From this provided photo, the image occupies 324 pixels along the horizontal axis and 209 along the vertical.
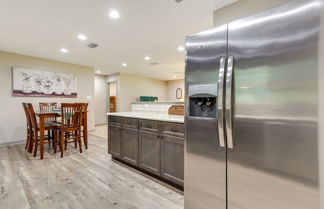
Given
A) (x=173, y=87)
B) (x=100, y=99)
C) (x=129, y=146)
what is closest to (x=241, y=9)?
(x=129, y=146)

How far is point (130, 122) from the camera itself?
2.61 metres

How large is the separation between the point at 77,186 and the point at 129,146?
0.86 metres

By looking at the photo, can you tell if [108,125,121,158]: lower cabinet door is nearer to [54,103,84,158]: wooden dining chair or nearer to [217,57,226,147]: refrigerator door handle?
[54,103,84,158]: wooden dining chair

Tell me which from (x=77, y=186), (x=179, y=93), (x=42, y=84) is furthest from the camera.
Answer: (x=179, y=93)

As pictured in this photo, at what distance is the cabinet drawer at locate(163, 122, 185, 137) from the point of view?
190 centimetres

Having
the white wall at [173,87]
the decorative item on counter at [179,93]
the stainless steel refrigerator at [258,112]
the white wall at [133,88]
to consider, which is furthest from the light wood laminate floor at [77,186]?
the white wall at [173,87]

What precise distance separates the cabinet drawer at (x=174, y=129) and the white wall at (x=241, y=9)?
1.69 meters

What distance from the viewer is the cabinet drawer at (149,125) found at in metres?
2.20

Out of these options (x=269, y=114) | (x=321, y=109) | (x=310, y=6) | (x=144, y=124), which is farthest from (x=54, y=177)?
(x=310, y=6)

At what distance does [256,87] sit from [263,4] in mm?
1624

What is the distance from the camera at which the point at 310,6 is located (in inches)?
35.9

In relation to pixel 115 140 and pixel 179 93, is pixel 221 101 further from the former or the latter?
pixel 179 93

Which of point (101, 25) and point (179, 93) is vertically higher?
point (101, 25)

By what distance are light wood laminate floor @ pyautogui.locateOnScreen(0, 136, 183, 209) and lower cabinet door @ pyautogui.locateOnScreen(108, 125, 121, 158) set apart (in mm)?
198
